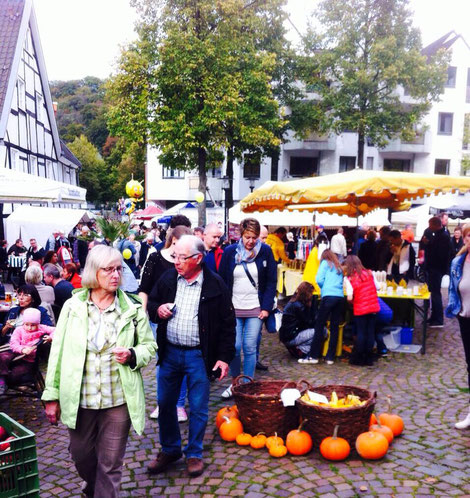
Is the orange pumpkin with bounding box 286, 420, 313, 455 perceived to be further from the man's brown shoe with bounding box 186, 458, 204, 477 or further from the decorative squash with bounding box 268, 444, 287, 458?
the man's brown shoe with bounding box 186, 458, 204, 477

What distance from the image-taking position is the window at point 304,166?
35.9 meters

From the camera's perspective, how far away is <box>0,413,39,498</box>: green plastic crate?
252 centimetres

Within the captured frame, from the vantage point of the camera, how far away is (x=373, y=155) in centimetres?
3609

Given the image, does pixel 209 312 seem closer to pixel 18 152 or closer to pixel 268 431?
pixel 268 431

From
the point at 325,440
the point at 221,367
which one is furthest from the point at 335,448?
the point at 221,367

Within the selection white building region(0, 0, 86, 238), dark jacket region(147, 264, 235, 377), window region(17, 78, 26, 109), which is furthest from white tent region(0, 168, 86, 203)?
window region(17, 78, 26, 109)

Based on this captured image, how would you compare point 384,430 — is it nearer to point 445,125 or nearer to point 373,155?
point 373,155

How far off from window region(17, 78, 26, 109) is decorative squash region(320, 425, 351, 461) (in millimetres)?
21842

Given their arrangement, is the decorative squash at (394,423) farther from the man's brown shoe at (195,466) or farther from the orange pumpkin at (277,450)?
the man's brown shoe at (195,466)

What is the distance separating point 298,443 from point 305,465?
0.60 feet

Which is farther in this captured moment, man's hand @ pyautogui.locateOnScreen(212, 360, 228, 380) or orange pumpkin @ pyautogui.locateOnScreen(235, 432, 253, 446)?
orange pumpkin @ pyautogui.locateOnScreen(235, 432, 253, 446)

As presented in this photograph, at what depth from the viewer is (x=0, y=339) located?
19.8 ft

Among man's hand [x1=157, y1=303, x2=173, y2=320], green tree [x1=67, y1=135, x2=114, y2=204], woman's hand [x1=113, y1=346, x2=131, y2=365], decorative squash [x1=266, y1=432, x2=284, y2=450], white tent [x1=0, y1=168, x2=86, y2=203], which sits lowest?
decorative squash [x1=266, y1=432, x2=284, y2=450]

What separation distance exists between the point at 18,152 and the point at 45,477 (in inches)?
783
